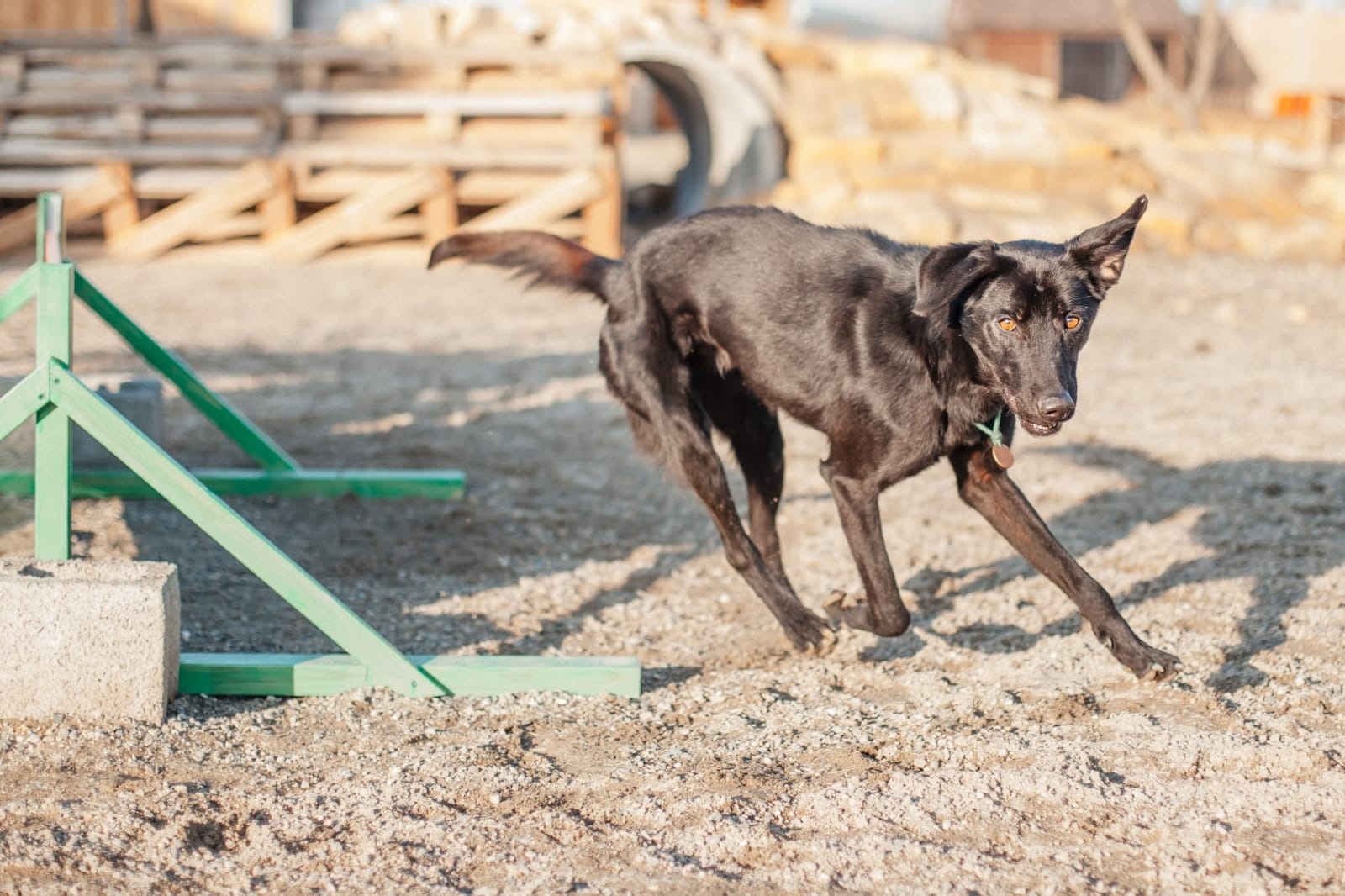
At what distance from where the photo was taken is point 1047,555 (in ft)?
13.1

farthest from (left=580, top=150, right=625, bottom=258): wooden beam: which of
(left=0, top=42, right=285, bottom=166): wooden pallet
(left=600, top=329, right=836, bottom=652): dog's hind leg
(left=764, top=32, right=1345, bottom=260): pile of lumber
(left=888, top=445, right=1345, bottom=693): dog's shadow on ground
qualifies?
(left=600, top=329, right=836, bottom=652): dog's hind leg

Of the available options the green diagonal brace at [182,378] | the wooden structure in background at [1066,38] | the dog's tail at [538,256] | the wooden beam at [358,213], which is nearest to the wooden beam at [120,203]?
the wooden beam at [358,213]

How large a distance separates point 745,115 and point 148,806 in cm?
1358

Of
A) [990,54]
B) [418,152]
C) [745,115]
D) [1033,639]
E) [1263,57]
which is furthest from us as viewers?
[1263,57]

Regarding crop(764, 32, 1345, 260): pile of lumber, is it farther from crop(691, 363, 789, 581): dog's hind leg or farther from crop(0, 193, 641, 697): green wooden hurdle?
crop(0, 193, 641, 697): green wooden hurdle

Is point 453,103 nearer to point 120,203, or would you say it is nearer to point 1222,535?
point 120,203

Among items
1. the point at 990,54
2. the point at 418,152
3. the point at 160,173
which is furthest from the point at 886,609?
the point at 990,54

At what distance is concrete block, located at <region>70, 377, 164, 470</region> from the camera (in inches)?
225

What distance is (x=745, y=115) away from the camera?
51.2 ft

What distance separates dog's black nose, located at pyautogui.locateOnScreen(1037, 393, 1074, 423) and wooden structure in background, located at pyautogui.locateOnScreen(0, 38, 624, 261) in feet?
31.6

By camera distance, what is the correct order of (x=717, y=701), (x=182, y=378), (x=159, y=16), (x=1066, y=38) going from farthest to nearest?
(x=1066, y=38) < (x=159, y=16) < (x=182, y=378) < (x=717, y=701)

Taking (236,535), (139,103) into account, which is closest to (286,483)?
(236,535)

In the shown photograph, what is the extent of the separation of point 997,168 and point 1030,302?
11564 mm

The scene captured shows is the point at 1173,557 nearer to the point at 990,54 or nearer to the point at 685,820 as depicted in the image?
the point at 685,820
